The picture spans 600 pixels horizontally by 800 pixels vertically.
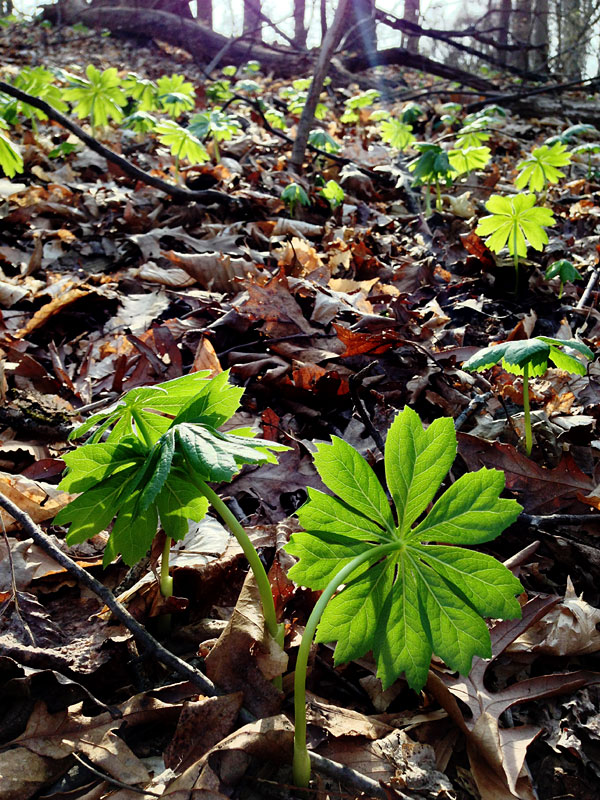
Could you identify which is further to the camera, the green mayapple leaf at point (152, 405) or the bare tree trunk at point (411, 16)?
the bare tree trunk at point (411, 16)

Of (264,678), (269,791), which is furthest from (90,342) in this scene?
(269,791)

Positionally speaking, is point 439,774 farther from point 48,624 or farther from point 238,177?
point 238,177

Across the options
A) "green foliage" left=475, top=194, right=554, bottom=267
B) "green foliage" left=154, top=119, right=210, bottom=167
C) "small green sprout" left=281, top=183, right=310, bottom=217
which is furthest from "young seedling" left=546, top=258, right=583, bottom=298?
"green foliage" left=154, top=119, right=210, bottom=167

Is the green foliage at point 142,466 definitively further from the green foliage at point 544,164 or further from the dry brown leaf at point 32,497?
the green foliage at point 544,164

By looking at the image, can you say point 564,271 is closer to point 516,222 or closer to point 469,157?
point 516,222

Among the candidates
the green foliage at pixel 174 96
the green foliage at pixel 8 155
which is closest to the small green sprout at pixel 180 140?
the green foliage at pixel 8 155

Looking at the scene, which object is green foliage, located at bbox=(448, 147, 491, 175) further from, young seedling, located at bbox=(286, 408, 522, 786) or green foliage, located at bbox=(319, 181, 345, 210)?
young seedling, located at bbox=(286, 408, 522, 786)

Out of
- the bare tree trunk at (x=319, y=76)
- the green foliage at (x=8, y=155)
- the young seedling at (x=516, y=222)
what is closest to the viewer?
the young seedling at (x=516, y=222)

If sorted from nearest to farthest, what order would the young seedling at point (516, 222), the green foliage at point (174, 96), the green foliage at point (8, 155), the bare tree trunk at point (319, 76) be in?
1. the young seedling at point (516, 222)
2. the green foliage at point (8, 155)
3. the bare tree trunk at point (319, 76)
4. the green foliage at point (174, 96)
